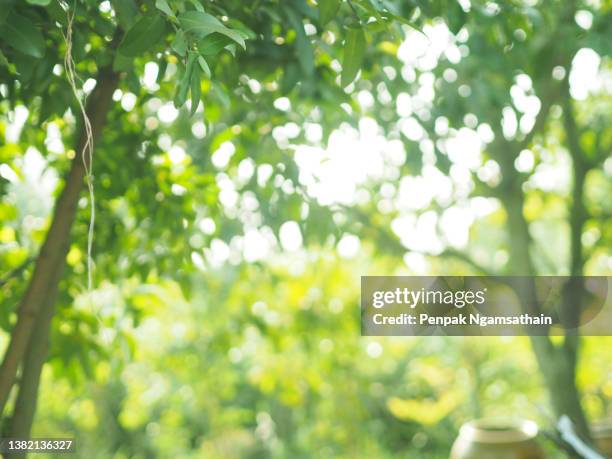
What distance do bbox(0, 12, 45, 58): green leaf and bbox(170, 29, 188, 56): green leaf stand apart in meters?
0.17

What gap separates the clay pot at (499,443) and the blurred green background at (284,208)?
0.31 metres

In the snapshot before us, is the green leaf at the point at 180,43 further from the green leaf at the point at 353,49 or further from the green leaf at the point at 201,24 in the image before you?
the green leaf at the point at 353,49

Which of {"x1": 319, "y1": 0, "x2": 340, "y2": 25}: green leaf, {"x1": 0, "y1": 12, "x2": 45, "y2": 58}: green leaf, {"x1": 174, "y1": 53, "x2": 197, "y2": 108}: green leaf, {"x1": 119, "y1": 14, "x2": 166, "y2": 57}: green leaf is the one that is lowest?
A: {"x1": 174, "y1": 53, "x2": 197, "y2": 108}: green leaf

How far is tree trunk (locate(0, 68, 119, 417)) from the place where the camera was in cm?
93

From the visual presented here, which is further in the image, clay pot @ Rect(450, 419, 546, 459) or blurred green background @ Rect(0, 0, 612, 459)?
clay pot @ Rect(450, 419, 546, 459)

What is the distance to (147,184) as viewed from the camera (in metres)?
1.20

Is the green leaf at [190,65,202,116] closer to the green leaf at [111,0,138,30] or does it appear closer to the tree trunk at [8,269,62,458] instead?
the green leaf at [111,0,138,30]

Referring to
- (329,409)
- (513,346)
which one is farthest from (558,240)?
(329,409)

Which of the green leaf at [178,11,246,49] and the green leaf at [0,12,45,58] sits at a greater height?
the green leaf at [0,12,45,58]

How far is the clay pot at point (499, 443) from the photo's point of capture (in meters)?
1.83

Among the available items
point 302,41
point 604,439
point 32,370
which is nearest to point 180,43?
point 302,41

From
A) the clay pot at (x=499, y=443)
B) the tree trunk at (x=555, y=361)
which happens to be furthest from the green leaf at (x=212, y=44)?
the tree trunk at (x=555, y=361)

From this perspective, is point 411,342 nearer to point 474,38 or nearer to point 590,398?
point 590,398

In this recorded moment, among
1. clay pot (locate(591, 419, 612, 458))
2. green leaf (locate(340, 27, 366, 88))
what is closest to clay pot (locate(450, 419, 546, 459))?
clay pot (locate(591, 419, 612, 458))
